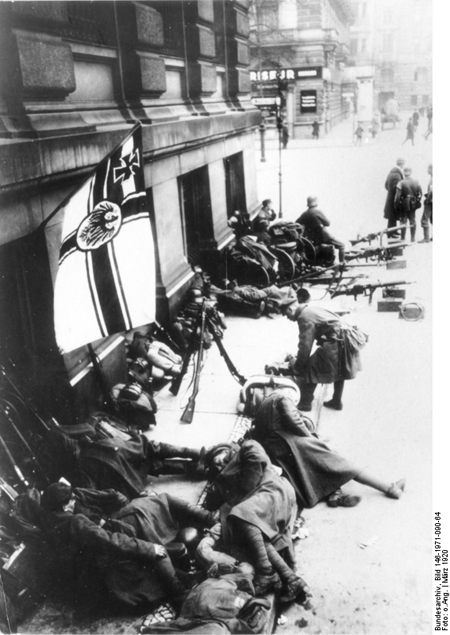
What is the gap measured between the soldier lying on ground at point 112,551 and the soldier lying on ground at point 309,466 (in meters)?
1.36

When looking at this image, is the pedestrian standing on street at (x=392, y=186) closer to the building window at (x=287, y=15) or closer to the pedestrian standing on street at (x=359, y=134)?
the building window at (x=287, y=15)

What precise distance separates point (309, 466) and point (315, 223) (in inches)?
352

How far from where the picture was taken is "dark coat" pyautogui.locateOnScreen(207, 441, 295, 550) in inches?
190

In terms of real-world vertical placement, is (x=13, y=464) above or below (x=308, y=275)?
below

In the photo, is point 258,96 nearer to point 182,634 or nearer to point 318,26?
point 318,26

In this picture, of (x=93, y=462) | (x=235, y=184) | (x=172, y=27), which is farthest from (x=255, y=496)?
(x=235, y=184)

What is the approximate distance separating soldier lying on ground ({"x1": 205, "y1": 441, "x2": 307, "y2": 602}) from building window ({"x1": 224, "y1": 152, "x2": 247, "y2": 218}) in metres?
10.8

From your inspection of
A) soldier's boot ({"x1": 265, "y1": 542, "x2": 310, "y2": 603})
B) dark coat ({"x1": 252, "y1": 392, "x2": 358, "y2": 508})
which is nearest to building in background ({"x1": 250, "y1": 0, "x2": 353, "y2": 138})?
dark coat ({"x1": 252, "y1": 392, "x2": 358, "y2": 508})

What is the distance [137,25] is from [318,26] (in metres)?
17.5

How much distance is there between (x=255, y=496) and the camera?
4.99 meters

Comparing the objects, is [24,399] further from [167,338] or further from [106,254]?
[167,338]

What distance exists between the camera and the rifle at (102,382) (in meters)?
6.90

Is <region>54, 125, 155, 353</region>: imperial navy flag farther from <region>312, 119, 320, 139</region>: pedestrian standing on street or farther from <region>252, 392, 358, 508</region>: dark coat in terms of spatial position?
<region>312, 119, 320, 139</region>: pedestrian standing on street

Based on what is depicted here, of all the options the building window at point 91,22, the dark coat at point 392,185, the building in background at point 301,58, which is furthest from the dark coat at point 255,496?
the building in background at point 301,58
